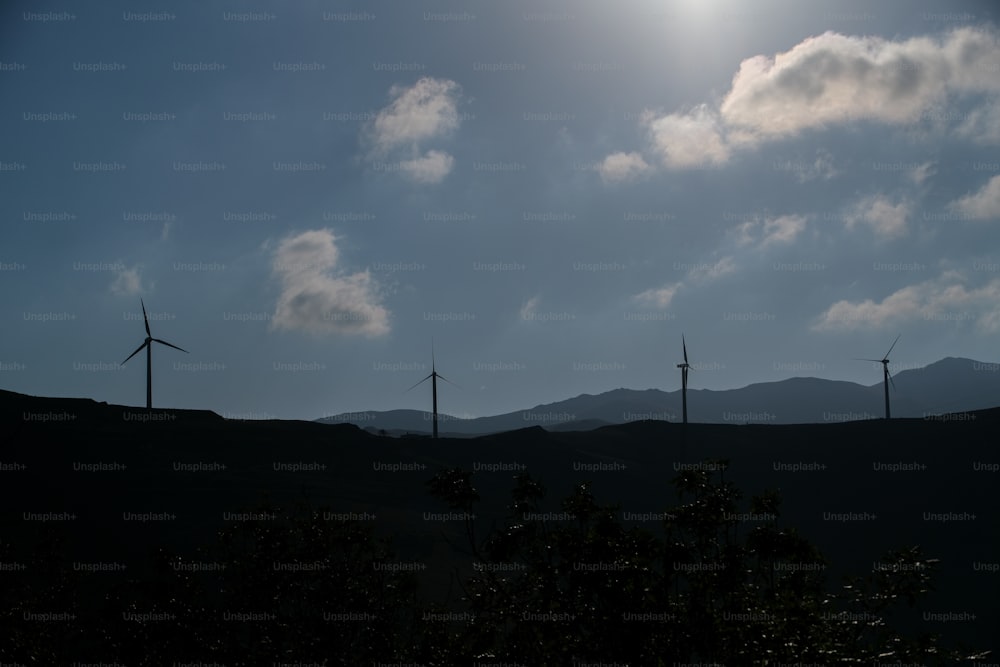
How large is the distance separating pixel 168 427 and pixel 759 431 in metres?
79.0

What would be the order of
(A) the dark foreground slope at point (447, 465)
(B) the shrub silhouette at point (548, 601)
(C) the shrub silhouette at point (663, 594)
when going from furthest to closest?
(A) the dark foreground slope at point (447, 465), (B) the shrub silhouette at point (548, 601), (C) the shrub silhouette at point (663, 594)

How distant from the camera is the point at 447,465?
93.1 metres

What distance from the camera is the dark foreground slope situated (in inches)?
2623

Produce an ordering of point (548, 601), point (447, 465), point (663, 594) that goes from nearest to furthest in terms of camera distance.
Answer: point (548, 601) < point (663, 594) < point (447, 465)

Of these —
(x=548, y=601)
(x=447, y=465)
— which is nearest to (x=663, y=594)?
(x=548, y=601)

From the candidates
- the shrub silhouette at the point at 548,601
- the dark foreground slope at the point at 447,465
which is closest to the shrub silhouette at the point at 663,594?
the shrub silhouette at the point at 548,601

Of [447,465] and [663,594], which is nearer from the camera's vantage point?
[663,594]

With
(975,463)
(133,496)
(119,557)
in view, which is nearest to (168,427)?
(133,496)

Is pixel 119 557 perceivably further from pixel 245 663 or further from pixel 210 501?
pixel 245 663

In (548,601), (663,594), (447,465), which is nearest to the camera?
(548,601)

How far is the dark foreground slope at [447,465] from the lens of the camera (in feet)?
219

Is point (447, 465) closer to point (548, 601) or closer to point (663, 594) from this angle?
point (663, 594)

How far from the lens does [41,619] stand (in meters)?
21.8

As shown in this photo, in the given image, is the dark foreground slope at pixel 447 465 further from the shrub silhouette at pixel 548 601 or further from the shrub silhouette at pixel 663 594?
the shrub silhouette at pixel 663 594
